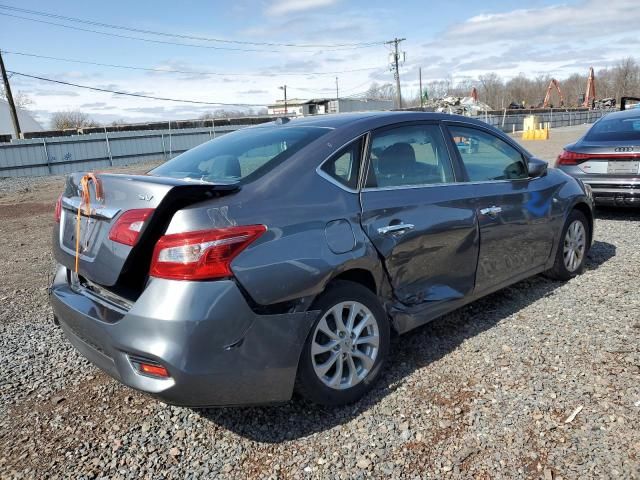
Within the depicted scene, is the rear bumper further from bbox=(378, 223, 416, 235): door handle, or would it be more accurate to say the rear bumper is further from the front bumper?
the front bumper

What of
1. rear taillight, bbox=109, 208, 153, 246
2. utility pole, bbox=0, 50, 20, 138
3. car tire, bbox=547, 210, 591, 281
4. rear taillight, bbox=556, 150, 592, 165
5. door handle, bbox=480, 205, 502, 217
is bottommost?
car tire, bbox=547, 210, 591, 281

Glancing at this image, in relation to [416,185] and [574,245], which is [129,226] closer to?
[416,185]

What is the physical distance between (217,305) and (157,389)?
488 millimetres

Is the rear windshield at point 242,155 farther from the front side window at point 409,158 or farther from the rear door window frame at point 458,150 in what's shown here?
the rear door window frame at point 458,150

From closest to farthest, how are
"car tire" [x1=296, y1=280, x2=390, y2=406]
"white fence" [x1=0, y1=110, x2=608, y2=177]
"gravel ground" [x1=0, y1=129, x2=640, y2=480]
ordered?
"gravel ground" [x1=0, y1=129, x2=640, y2=480]
"car tire" [x1=296, y1=280, x2=390, y2=406]
"white fence" [x1=0, y1=110, x2=608, y2=177]

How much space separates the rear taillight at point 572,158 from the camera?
7.15 m

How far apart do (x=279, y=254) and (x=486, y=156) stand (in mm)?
2255

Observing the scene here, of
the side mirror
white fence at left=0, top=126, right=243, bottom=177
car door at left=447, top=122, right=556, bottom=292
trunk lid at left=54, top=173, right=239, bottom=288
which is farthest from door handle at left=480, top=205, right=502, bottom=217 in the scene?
white fence at left=0, top=126, right=243, bottom=177

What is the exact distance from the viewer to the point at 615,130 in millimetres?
7227

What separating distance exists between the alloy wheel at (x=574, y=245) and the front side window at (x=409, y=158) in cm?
184

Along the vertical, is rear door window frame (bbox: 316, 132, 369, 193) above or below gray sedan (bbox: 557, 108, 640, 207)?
above

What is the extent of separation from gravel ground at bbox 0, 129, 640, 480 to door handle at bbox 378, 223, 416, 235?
3.02ft

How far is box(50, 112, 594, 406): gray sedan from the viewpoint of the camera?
2408 mm

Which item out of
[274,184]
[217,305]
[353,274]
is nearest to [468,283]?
[353,274]
